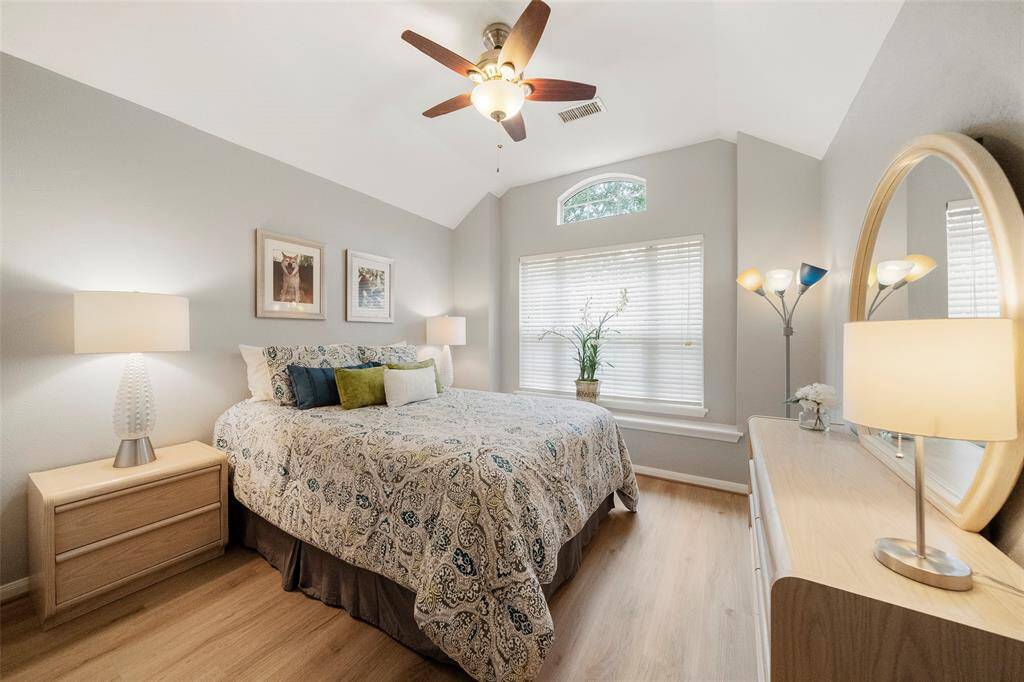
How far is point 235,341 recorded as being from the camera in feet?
8.71

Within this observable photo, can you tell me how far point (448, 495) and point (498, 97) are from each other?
1.82 m

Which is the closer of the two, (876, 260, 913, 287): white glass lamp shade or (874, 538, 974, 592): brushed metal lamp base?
(874, 538, 974, 592): brushed metal lamp base

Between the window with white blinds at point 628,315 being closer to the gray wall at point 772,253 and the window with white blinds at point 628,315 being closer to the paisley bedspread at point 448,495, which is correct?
the gray wall at point 772,253

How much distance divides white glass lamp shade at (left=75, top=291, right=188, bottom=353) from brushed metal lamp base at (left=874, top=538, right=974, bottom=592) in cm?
287

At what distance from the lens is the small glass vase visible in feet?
6.08

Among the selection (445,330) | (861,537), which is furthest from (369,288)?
(861,537)

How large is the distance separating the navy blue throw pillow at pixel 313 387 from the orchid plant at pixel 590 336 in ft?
7.31

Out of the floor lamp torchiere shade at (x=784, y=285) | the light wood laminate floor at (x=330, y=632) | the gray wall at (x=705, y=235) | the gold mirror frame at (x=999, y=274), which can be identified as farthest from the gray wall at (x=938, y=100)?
the light wood laminate floor at (x=330, y=632)

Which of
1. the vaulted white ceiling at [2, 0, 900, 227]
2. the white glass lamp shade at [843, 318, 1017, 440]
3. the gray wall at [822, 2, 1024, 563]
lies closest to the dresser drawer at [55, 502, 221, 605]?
the vaulted white ceiling at [2, 0, 900, 227]

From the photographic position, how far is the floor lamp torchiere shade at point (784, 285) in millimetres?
2375

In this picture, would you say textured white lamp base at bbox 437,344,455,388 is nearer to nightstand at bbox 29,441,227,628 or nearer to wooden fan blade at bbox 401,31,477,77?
nightstand at bbox 29,441,227,628

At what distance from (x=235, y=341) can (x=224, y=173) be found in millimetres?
1177

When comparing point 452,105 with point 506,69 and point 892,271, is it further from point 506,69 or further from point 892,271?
point 892,271

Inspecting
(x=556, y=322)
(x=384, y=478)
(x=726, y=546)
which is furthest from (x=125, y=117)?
(x=726, y=546)
